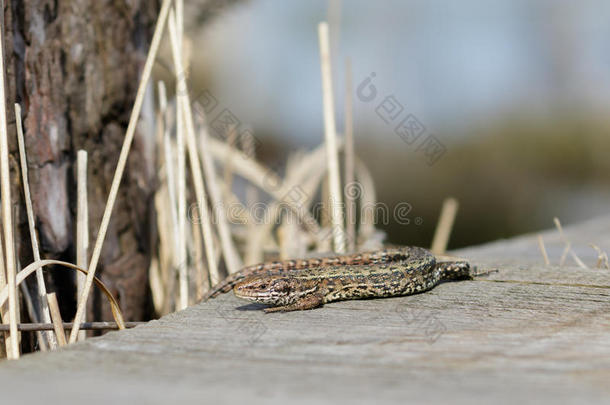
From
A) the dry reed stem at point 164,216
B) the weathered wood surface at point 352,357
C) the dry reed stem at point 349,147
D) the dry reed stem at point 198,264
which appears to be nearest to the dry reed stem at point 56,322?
the weathered wood surface at point 352,357

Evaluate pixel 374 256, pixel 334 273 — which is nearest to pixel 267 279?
pixel 334 273

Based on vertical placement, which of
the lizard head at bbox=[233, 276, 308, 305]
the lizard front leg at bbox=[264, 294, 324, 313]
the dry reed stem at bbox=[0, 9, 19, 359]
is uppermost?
the dry reed stem at bbox=[0, 9, 19, 359]

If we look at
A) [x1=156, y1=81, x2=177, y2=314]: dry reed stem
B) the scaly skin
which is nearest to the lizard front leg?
the scaly skin

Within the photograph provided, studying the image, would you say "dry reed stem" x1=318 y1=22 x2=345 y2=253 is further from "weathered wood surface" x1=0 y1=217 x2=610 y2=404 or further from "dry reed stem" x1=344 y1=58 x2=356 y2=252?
"weathered wood surface" x1=0 y1=217 x2=610 y2=404

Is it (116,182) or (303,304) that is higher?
(116,182)

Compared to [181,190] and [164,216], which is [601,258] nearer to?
[181,190]

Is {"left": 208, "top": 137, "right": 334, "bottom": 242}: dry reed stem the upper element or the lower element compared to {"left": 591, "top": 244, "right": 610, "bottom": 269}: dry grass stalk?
upper

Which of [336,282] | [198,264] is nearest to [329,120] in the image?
[198,264]

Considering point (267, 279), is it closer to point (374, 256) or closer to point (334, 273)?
point (334, 273)
